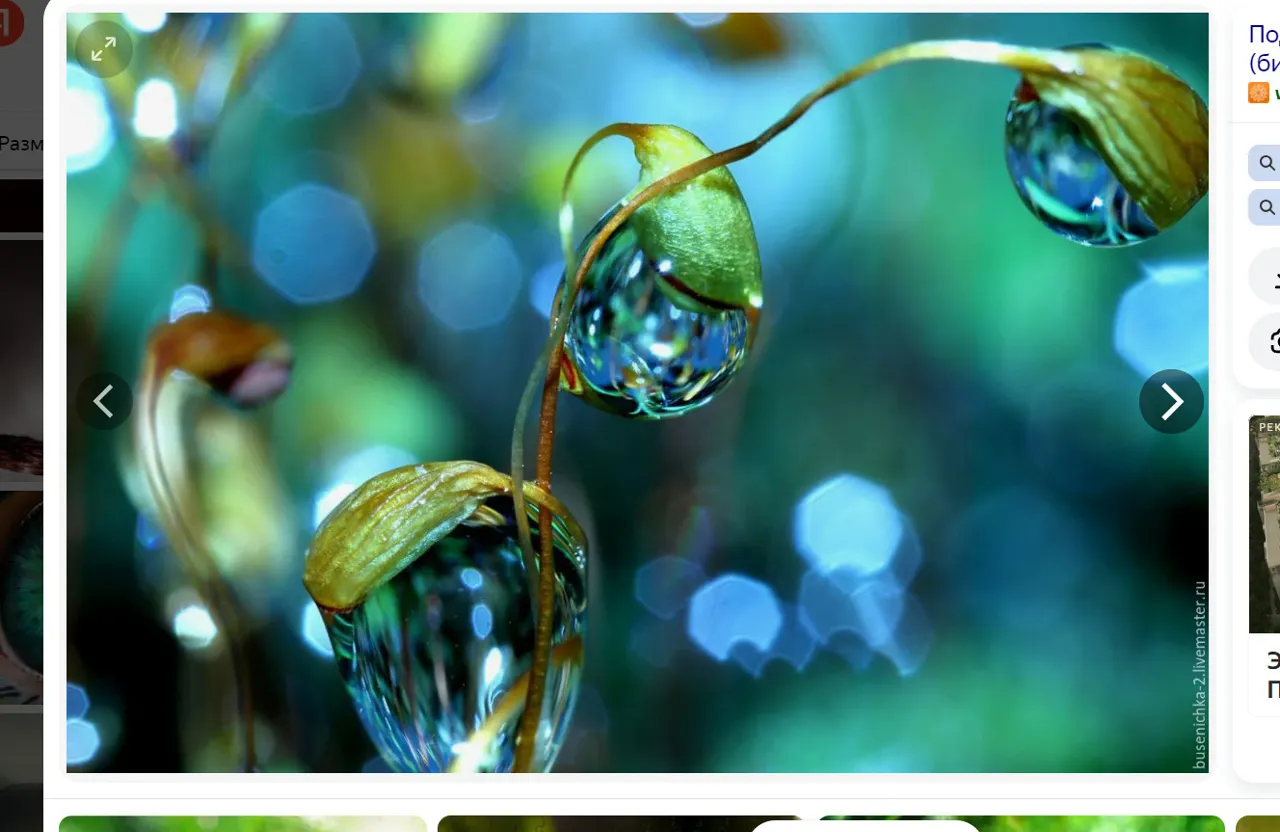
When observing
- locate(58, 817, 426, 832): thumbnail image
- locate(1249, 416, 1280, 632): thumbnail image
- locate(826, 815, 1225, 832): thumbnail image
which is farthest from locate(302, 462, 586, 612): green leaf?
locate(1249, 416, 1280, 632): thumbnail image

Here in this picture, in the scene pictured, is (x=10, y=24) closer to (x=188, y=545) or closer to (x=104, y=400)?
(x=104, y=400)

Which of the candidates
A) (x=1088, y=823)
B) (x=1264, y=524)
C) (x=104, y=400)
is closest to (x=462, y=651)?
(x=104, y=400)

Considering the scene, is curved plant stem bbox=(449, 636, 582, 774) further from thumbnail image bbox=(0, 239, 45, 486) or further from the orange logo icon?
the orange logo icon

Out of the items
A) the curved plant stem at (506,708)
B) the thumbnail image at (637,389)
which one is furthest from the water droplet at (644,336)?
the curved plant stem at (506,708)

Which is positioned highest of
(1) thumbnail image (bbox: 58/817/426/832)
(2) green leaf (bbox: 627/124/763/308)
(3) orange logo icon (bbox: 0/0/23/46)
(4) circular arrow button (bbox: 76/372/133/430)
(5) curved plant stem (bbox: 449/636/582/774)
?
(3) orange logo icon (bbox: 0/0/23/46)

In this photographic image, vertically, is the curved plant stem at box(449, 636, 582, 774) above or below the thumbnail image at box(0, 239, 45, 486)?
below

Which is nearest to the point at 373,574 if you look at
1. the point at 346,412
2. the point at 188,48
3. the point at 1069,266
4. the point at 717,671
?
the point at 346,412
